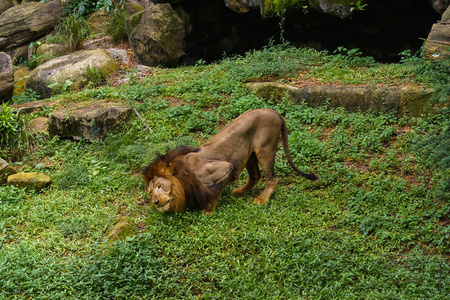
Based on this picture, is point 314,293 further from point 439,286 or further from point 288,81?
point 288,81

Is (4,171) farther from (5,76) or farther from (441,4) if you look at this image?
(441,4)

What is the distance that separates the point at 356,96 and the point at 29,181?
18.1 ft

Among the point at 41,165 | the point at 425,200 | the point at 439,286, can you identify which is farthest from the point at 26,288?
the point at 425,200

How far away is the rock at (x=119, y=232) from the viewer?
501 cm

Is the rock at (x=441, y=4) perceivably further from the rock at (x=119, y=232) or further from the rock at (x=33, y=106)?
the rock at (x=33, y=106)

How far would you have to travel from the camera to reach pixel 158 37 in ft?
37.9

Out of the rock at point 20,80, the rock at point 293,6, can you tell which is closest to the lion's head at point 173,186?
the rock at point 293,6

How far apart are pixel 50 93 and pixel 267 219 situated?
7.04 meters

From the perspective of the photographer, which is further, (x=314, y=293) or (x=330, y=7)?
(x=330, y=7)

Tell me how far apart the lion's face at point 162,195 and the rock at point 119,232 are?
43 cm

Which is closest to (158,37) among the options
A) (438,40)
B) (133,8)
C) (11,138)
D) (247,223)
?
(133,8)

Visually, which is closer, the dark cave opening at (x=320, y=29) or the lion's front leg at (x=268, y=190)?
the lion's front leg at (x=268, y=190)

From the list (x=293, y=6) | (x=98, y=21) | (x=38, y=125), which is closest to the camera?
(x=38, y=125)

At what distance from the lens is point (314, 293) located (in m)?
4.34
